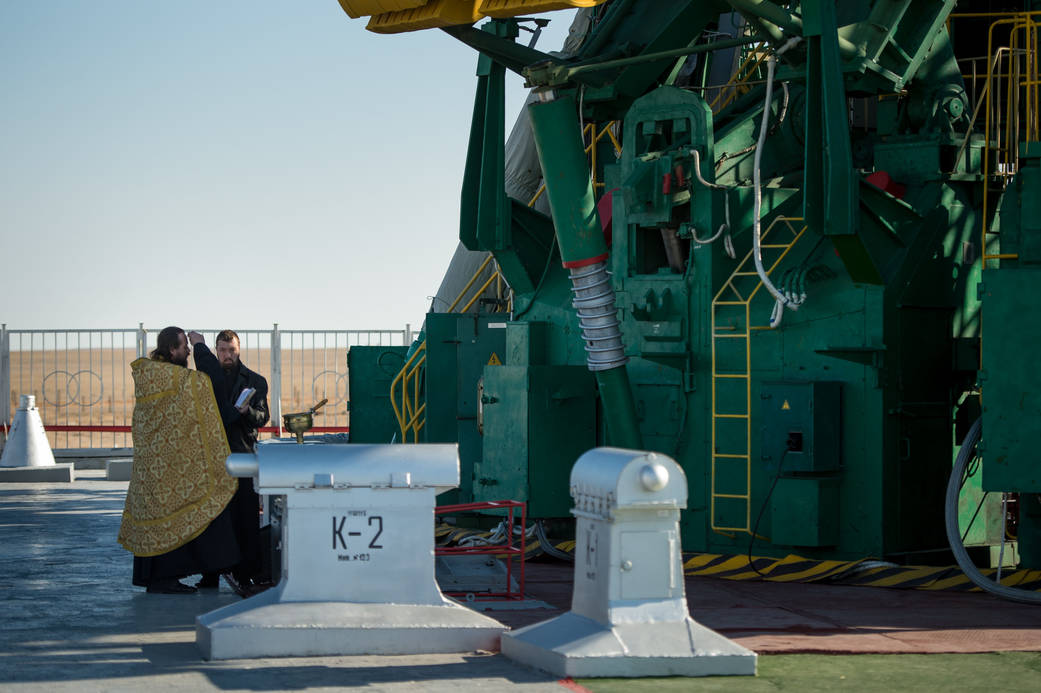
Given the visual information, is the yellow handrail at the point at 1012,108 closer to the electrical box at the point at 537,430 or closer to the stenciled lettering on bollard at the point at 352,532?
the electrical box at the point at 537,430

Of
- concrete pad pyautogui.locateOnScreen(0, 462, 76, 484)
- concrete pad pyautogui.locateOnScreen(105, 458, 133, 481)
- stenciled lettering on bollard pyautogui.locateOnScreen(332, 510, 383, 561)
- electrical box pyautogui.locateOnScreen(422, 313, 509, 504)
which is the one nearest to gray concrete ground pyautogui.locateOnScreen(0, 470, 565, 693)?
stenciled lettering on bollard pyautogui.locateOnScreen(332, 510, 383, 561)

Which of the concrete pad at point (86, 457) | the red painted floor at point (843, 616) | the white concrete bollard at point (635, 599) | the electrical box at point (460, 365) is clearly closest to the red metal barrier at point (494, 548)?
the red painted floor at point (843, 616)

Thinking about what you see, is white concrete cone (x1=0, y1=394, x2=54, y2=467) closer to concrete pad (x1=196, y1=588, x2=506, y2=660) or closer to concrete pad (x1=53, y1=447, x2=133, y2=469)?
concrete pad (x1=53, y1=447, x2=133, y2=469)

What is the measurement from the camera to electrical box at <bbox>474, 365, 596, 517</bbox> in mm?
13812

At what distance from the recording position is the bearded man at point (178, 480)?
1137cm

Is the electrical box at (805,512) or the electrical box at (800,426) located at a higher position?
the electrical box at (800,426)

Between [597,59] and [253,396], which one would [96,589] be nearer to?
[253,396]

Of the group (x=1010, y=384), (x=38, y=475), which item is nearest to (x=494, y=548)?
(x=1010, y=384)

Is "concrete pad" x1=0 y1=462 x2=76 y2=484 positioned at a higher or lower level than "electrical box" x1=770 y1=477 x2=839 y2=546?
lower

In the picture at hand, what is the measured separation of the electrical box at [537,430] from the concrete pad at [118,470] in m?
10.9

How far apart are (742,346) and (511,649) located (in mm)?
5340

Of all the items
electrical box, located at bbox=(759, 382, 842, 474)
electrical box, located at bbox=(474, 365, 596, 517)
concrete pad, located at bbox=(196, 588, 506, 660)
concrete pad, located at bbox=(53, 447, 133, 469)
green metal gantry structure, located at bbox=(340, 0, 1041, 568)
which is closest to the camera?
concrete pad, located at bbox=(196, 588, 506, 660)

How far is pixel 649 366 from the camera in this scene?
1408 centimetres

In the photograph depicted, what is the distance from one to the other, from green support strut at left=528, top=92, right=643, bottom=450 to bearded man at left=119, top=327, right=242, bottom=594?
369 centimetres
